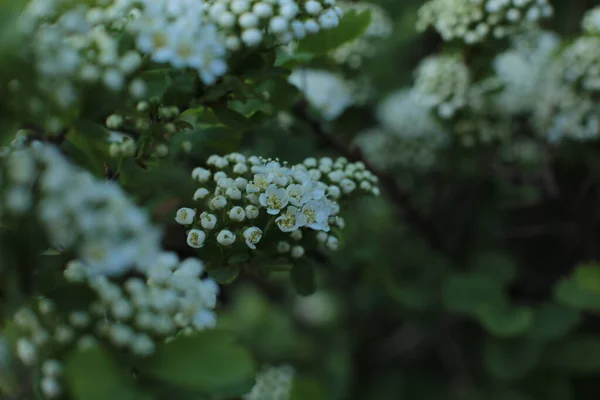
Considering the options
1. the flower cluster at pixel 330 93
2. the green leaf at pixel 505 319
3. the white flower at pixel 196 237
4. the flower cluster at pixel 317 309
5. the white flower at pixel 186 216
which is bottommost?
the flower cluster at pixel 317 309

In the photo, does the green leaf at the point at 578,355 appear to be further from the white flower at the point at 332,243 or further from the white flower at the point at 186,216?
the white flower at the point at 186,216

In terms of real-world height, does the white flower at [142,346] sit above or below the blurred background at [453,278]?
above

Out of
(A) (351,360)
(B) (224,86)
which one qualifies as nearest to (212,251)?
(B) (224,86)

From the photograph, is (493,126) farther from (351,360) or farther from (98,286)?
(98,286)

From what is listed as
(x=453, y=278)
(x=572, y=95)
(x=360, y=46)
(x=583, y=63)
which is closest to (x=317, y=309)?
(x=453, y=278)

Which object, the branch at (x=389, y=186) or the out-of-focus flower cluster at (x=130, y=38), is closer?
the out-of-focus flower cluster at (x=130, y=38)

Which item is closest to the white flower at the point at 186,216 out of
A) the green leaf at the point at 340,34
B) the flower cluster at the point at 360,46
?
the green leaf at the point at 340,34

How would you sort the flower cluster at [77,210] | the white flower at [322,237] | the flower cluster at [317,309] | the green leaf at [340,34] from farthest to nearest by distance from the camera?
1. the flower cluster at [317,309]
2. the green leaf at [340,34]
3. the white flower at [322,237]
4. the flower cluster at [77,210]
